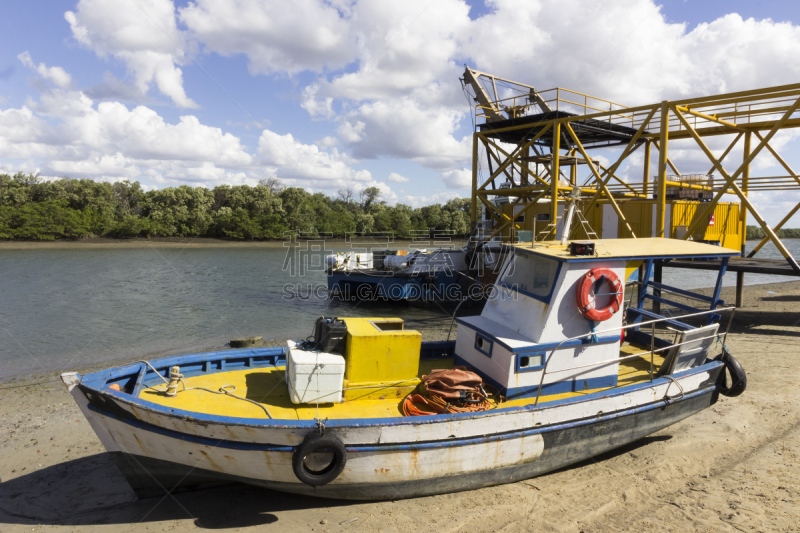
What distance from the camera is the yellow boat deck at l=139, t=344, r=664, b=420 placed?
6.00 meters

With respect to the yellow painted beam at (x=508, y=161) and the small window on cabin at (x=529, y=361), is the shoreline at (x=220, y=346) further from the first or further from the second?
the small window on cabin at (x=529, y=361)

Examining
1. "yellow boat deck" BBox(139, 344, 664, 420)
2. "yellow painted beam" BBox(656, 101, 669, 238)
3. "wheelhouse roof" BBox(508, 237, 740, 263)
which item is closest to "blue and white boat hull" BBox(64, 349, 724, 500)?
"yellow boat deck" BBox(139, 344, 664, 420)

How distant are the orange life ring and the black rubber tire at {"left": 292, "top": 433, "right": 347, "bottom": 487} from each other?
4.00m

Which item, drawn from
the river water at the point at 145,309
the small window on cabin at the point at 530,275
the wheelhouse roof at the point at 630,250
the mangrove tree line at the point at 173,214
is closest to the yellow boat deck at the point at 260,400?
the small window on cabin at the point at 530,275

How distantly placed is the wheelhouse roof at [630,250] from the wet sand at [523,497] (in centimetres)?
316

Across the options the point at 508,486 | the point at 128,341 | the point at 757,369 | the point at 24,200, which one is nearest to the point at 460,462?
the point at 508,486

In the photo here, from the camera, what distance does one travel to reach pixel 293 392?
6.07 m

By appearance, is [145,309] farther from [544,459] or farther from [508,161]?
[544,459]

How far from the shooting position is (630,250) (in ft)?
24.0

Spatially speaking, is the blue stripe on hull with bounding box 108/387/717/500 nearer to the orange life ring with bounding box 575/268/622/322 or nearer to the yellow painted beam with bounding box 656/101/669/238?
the orange life ring with bounding box 575/268/622/322

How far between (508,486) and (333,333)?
324 cm

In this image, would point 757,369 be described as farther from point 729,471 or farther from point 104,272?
point 104,272

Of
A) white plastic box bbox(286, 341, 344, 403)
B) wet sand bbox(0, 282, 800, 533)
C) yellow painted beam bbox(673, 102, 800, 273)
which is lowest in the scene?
wet sand bbox(0, 282, 800, 533)

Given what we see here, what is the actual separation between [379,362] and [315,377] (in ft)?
3.24
